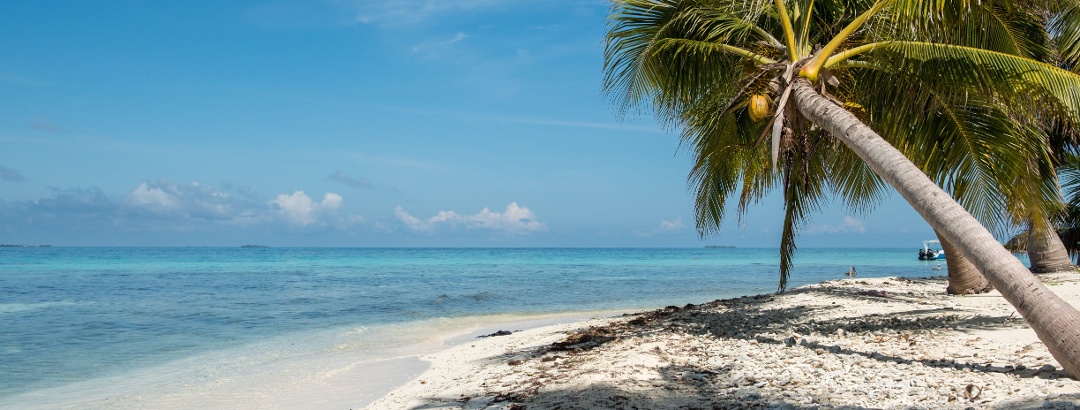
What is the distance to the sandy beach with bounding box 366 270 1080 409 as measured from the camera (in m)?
4.53

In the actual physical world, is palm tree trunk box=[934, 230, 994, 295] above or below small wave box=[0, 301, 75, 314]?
above

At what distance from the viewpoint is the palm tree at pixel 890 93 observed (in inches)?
195

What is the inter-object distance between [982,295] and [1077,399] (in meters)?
6.52

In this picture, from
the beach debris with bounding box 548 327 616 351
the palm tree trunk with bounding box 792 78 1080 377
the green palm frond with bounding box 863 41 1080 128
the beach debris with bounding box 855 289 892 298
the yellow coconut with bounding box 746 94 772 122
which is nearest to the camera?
the palm tree trunk with bounding box 792 78 1080 377

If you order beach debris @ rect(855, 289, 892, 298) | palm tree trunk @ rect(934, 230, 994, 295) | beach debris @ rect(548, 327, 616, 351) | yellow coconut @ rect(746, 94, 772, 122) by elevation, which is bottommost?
beach debris @ rect(548, 327, 616, 351)

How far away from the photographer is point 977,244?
180 inches

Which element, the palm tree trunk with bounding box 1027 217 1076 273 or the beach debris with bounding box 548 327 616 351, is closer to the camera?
the beach debris with bounding box 548 327 616 351

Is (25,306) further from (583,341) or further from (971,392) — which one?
(971,392)

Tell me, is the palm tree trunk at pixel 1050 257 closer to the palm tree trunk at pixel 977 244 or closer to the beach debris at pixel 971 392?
the palm tree trunk at pixel 977 244

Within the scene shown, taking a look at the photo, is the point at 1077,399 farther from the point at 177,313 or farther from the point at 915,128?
the point at 177,313

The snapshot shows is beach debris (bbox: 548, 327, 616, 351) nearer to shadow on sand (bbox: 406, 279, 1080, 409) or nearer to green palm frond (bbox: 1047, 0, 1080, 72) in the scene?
shadow on sand (bbox: 406, 279, 1080, 409)

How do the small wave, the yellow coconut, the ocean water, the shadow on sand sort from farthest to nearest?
the small wave, the ocean water, the yellow coconut, the shadow on sand

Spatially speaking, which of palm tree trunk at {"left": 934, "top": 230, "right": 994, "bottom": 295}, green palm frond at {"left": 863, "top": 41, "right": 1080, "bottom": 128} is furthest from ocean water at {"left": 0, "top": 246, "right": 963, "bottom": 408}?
palm tree trunk at {"left": 934, "top": 230, "right": 994, "bottom": 295}

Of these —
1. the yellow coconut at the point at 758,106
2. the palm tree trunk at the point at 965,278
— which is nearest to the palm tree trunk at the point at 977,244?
the yellow coconut at the point at 758,106
